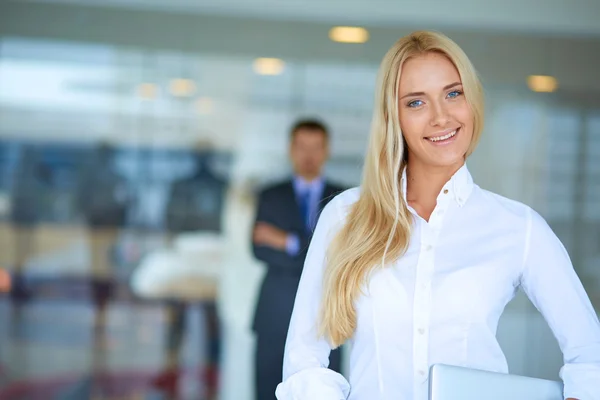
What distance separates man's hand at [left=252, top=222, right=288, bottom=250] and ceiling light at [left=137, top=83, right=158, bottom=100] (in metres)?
1.55

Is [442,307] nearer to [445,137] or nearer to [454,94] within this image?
[445,137]

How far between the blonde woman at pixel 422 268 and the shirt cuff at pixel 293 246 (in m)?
2.79

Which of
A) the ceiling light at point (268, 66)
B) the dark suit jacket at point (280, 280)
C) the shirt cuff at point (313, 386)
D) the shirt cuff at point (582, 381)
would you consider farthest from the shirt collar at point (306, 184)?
the shirt cuff at point (582, 381)

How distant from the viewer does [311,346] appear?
5.96 ft

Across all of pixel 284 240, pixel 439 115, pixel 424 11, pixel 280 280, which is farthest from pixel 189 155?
pixel 439 115

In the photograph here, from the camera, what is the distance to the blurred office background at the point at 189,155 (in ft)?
19.2

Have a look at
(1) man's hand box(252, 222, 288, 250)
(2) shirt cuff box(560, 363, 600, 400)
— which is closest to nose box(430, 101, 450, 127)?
(2) shirt cuff box(560, 363, 600, 400)

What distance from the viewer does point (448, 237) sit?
6.08ft

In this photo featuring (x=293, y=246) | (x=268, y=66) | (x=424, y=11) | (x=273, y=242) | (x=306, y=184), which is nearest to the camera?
(x=293, y=246)

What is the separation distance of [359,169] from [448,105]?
13.0 feet

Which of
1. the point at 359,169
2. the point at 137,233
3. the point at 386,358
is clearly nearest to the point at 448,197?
the point at 386,358

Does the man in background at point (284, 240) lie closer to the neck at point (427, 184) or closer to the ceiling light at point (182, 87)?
the ceiling light at point (182, 87)

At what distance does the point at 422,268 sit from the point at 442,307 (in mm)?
98

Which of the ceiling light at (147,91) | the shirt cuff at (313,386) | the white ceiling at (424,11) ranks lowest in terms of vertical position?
the shirt cuff at (313,386)
